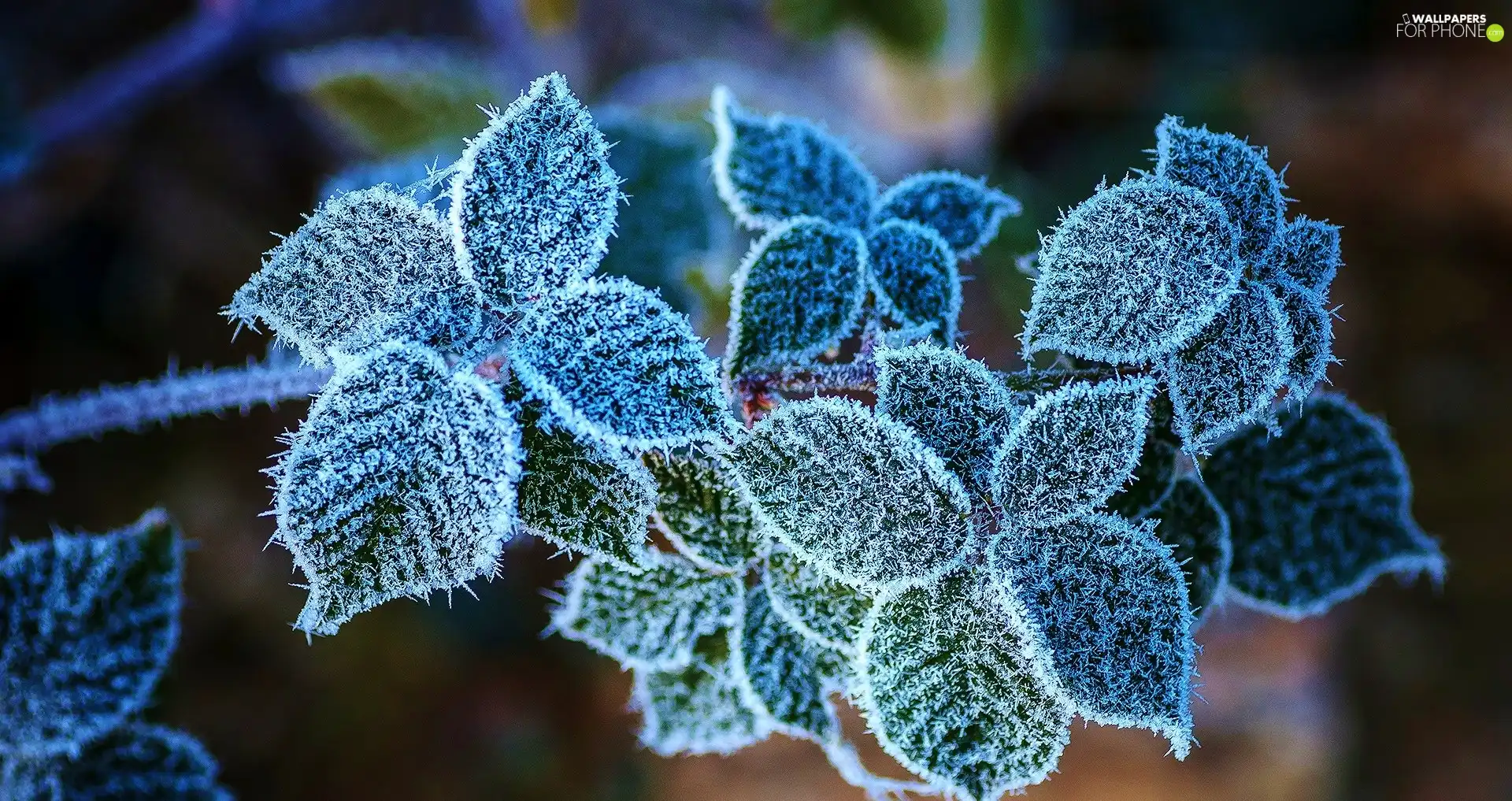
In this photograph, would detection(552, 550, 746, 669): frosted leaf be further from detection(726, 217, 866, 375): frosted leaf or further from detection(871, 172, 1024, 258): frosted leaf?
detection(871, 172, 1024, 258): frosted leaf

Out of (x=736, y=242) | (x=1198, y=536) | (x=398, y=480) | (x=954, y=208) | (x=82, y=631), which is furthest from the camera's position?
(x=736, y=242)

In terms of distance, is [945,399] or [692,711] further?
[692,711]

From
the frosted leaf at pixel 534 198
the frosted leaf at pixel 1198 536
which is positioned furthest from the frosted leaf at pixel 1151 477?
the frosted leaf at pixel 534 198

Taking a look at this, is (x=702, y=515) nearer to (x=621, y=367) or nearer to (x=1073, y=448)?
(x=621, y=367)

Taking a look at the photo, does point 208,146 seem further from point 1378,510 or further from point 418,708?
point 1378,510

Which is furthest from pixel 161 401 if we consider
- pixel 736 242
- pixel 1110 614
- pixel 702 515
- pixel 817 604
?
pixel 1110 614

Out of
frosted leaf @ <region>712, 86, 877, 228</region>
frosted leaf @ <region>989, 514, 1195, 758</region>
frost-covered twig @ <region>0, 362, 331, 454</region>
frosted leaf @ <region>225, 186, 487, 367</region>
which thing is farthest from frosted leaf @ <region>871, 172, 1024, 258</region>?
frost-covered twig @ <region>0, 362, 331, 454</region>
